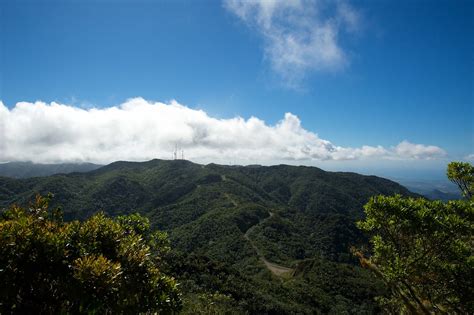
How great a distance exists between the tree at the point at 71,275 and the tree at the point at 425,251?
313 inches

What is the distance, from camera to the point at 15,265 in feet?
22.0

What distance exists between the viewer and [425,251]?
10.7 meters

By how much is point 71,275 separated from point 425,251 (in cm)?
1174

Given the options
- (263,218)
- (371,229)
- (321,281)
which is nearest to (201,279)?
(321,281)

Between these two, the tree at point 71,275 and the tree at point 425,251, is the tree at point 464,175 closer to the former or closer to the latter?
the tree at point 425,251

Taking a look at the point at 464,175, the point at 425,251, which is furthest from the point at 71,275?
the point at 464,175

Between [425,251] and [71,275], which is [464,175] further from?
[71,275]

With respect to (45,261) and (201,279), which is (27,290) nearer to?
(45,261)

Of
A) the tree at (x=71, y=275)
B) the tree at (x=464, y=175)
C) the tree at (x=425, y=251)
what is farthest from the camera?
the tree at (x=464, y=175)

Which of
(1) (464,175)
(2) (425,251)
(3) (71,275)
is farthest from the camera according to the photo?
(1) (464,175)

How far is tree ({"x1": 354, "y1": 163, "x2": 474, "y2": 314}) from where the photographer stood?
10117 mm

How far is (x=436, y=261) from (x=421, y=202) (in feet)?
7.68

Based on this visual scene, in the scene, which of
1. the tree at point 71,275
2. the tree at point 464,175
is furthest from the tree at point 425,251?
the tree at point 71,275

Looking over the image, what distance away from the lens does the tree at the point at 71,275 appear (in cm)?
648
